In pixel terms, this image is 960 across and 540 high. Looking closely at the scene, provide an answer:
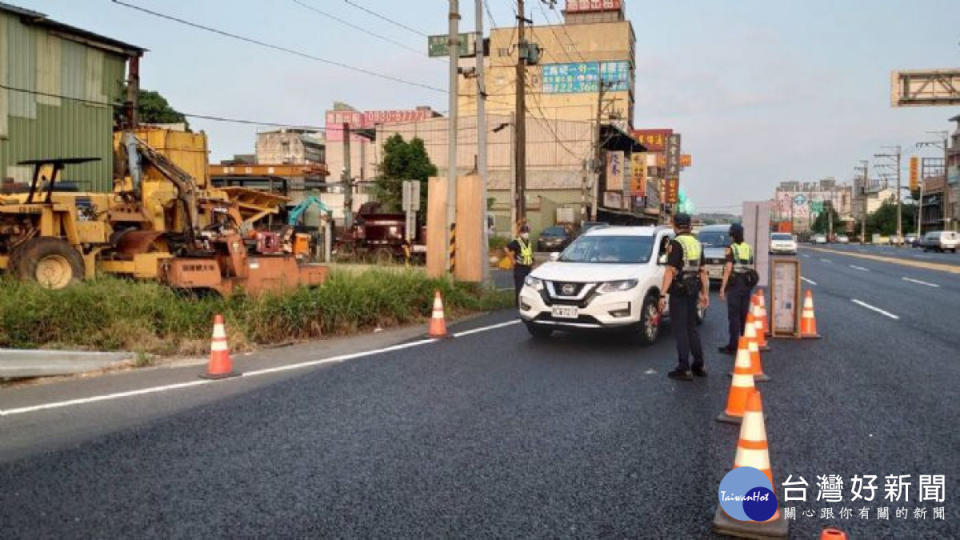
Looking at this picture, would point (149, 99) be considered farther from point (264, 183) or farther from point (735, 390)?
point (735, 390)

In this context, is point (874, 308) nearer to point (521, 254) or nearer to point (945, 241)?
point (521, 254)

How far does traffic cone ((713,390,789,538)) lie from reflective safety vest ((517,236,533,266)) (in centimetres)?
1061

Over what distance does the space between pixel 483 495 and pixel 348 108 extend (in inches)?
3693

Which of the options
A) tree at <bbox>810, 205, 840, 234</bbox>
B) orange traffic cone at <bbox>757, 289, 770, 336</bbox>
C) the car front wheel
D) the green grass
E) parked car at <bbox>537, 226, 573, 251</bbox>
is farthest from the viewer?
tree at <bbox>810, 205, 840, 234</bbox>

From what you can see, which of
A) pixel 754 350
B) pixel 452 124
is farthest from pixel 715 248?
pixel 754 350

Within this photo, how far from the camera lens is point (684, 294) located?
845cm

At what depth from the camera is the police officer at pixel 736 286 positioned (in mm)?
10086

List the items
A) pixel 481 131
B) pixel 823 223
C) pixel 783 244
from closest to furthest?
pixel 481 131
pixel 783 244
pixel 823 223

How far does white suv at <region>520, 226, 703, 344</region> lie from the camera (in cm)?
1014

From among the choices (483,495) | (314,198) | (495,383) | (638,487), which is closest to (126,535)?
(483,495)

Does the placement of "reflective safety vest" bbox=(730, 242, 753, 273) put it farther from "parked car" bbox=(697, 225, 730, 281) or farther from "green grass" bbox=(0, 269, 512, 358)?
"parked car" bbox=(697, 225, 730, 281)

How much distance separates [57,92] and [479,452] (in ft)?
71.0

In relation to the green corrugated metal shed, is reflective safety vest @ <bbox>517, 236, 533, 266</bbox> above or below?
below

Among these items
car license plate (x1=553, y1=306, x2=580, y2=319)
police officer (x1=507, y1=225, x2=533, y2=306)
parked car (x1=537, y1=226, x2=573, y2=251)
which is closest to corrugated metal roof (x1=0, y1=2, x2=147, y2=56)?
police officer (x1=507, y1=225, x2=533, y2=306)
